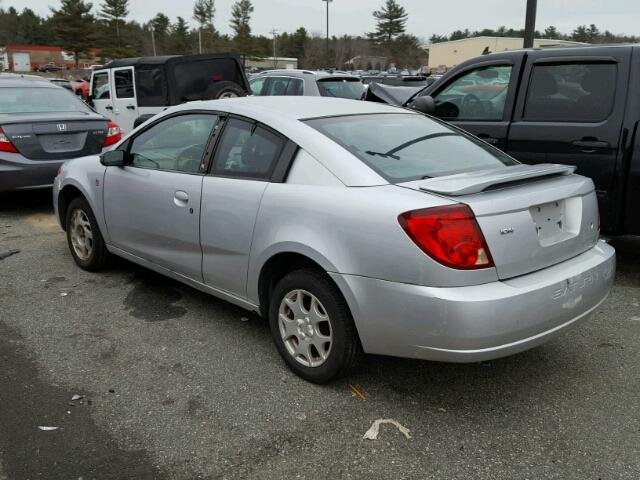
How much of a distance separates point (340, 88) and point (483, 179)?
843 cm

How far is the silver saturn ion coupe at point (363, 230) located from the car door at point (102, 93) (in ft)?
27.2

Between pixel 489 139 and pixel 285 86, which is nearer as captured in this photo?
pixel 489 139

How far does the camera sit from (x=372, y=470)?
259 centimetres

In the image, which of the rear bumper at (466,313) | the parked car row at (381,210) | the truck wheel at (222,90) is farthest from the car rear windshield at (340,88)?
the rear bumper at (466,313)

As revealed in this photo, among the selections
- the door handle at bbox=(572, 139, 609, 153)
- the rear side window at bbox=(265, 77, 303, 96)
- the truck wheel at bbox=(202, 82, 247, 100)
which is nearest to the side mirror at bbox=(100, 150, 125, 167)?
the door handle at bbox=(572, 139, 609, 153)

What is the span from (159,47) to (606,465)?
96.0 meters

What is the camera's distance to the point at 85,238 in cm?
516

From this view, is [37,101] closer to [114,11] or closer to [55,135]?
[55,135]

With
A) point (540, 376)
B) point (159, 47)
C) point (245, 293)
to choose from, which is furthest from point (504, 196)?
point (159, 47)

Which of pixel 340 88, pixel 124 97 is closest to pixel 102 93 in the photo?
pixel 124 97

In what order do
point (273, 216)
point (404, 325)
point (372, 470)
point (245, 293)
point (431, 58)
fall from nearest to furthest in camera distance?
point (372, 470) < point (404, 325) < point (273, 216) < point (245, 293) < point (431, 58)

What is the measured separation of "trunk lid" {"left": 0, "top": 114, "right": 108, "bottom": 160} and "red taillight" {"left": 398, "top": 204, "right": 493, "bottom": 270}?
5.74m

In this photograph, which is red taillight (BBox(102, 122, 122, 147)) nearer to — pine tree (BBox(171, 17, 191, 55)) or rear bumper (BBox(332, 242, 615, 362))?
rear bumper (BBox(332, 242, 615, 362))

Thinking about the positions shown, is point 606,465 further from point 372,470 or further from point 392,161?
point 392,161
